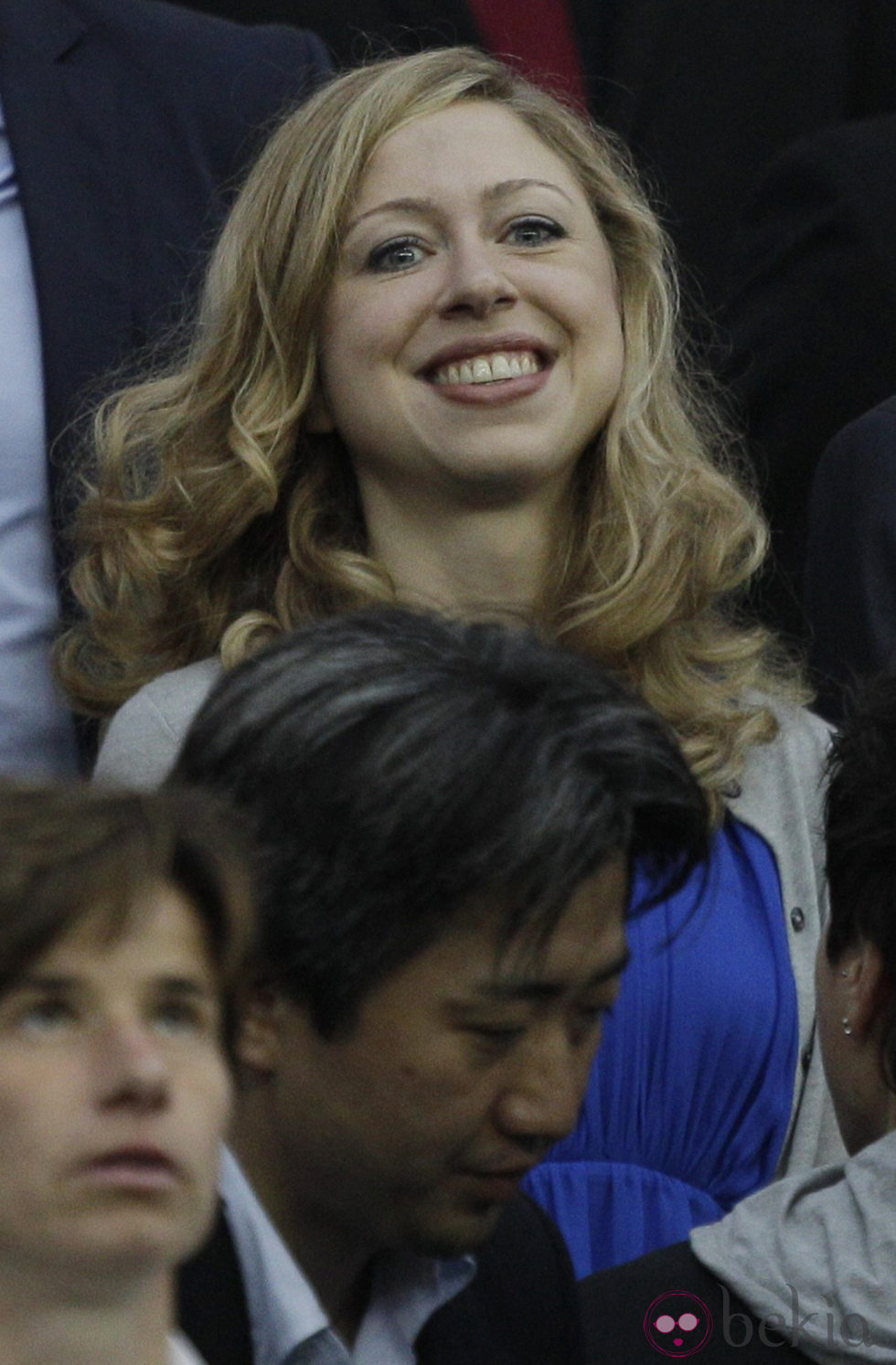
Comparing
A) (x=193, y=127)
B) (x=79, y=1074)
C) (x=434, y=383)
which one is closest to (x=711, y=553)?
(x=434, y=383)

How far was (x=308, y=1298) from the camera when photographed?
176 centimetres

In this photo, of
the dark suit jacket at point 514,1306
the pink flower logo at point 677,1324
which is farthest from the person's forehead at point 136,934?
the pink flower logo at point 677,1324

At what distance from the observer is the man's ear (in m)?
1.78

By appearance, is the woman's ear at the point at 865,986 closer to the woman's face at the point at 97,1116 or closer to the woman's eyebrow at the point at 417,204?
the woman's face at the point at 97,1116

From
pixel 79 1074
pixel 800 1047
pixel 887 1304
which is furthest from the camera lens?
pixel 800 1047

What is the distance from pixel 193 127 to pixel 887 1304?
2067 millimetres

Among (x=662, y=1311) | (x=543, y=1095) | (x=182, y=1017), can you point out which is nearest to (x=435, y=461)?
(x=662, y=1311)

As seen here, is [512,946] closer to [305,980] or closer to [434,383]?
[305,980]

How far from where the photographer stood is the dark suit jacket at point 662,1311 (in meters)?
2.00

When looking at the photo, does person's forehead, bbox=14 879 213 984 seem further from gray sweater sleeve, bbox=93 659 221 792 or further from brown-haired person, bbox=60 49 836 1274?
brown-haired person, bbox=60 49 836 1274

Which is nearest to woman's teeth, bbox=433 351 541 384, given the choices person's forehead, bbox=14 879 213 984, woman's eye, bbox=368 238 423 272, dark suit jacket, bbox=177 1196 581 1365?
woman's eye, bbox=368 238 423 272

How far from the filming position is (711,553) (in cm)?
320

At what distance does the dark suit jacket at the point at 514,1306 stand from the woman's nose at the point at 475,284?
1325 mm

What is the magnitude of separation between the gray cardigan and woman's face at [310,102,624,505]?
39 centimetres
